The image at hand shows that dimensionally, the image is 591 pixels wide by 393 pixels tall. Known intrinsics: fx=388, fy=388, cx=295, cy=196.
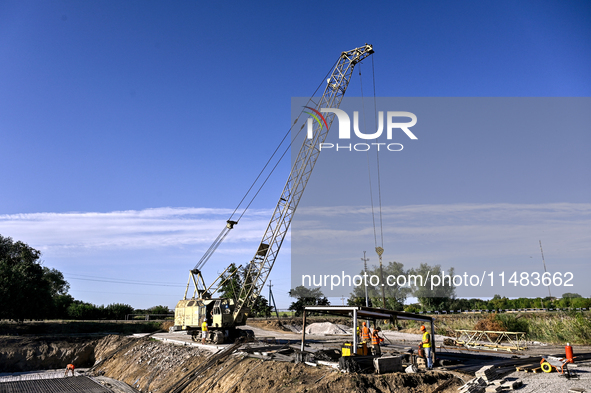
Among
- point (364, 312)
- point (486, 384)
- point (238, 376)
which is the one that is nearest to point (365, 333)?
point (364, 312)

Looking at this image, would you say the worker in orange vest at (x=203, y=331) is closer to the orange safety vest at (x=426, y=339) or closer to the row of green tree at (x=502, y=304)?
the orange safety vest at (x=426, y=339)

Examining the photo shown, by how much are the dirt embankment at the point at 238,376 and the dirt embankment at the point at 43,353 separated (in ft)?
16.2

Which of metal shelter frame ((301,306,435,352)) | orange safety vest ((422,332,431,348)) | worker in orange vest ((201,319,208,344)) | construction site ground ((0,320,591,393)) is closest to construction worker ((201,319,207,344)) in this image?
worker in orange vest ((201,319,208,344))

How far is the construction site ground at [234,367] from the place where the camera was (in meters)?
15.3

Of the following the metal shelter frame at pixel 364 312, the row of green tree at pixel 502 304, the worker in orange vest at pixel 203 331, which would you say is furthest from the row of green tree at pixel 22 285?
the row of green tree at pixel 502 304

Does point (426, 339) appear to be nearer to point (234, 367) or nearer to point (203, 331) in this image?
point (234, 367)

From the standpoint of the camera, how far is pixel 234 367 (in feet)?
67.9

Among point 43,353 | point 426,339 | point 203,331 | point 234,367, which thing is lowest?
point 43,353

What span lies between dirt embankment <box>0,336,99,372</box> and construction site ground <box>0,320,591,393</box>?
0.23 ft

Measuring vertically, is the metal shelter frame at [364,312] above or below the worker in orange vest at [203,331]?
above

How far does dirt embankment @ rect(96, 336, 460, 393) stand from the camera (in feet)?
49.9

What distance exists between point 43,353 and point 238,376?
25.5 m

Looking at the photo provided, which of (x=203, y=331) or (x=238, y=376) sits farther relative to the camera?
(x=203, y=331)

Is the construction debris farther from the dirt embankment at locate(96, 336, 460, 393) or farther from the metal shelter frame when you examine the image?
the metal shelter frame
